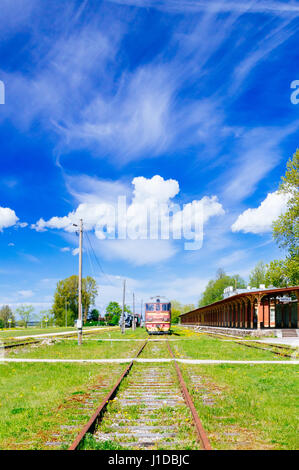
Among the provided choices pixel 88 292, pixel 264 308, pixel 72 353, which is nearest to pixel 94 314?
pixel 88 292

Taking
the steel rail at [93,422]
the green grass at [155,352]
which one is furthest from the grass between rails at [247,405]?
the green grass at [155,352]

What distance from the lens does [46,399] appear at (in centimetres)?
911

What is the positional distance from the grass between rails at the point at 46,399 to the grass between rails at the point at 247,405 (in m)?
2.33

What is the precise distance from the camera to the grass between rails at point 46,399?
6.43 metres

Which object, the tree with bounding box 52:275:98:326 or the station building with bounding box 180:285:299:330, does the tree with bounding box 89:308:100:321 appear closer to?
the tree with bounding box 52:275:98:326

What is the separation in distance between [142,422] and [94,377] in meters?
5.53

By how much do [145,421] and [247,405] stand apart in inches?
95.4

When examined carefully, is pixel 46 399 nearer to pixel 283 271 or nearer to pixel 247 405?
pixel 247 405

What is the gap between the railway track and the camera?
591 centimetres

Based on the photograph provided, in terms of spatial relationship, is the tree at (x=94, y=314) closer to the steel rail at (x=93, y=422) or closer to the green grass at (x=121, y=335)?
the green grass at (x=121, y=335)

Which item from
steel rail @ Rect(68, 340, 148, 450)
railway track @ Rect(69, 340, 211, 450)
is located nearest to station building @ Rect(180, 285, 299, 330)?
railway track @ Rect(69, 340, 211, 450)

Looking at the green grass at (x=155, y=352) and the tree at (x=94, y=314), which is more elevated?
the green grass at (x=155, y=352)

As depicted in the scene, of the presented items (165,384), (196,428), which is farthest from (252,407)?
(165,384)

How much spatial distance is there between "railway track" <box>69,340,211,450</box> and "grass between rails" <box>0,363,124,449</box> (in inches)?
12.1
